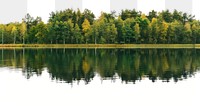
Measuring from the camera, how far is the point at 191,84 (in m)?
29.5

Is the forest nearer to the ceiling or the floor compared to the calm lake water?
nearer to the ceiling

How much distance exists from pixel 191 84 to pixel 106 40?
9342 centimetres

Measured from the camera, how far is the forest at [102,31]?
122438 mm

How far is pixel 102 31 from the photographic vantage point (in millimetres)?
121875

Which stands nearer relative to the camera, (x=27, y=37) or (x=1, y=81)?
(x=1, y=81)

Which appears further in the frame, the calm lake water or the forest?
the forest

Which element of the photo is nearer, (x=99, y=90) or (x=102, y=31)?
(x=99, y=90)

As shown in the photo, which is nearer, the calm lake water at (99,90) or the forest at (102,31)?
the calm lake water at (99,90)

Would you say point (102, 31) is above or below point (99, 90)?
above

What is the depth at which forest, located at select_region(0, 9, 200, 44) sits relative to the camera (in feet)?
402

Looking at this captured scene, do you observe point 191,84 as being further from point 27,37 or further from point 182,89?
point 27,37

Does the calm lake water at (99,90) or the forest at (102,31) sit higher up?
the forest at (102,31)

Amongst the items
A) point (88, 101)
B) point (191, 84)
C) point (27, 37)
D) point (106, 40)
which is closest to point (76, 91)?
point (88, 101)

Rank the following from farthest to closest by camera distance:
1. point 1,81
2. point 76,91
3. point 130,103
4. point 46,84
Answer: point 1,81 < point 46,84 < point 76,91 < point 130,103
